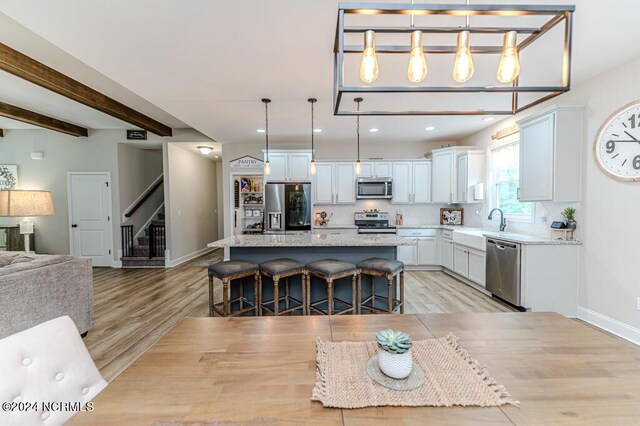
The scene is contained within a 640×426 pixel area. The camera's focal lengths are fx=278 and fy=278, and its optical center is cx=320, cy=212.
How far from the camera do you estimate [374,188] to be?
5.67 m

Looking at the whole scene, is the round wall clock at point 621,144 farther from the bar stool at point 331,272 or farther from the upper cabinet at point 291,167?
the upper cabinet at point 291,167

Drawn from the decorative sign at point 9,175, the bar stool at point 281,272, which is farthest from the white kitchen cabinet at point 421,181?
the decorative sign at point 9,175

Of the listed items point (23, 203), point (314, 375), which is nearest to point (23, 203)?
point (23, 203)

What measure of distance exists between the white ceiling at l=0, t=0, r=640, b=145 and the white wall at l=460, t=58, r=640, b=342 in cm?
23

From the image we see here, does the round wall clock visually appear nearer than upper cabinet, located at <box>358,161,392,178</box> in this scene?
Yes

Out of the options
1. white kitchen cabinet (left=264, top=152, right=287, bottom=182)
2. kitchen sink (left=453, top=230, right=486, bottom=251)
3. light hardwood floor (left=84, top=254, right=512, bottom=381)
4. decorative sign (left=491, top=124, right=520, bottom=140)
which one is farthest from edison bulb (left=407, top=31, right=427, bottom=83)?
white kitchen cabinet (left=264, top=152, right=287, bottom=182)

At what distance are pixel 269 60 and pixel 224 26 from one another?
549 millimetres

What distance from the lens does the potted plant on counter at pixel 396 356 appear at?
0.90 meters

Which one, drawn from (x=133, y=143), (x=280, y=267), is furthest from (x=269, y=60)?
(x=133, y=143)

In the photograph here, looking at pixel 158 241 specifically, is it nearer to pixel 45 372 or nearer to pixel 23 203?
pixel 23 203

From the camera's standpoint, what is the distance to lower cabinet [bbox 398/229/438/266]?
5457mm

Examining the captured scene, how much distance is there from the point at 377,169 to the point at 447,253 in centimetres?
211

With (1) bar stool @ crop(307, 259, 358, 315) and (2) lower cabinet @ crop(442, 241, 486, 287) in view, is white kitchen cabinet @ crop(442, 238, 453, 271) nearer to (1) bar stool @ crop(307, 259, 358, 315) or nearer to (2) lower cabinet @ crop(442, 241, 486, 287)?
(2) lower cabinet @ crop(442, 241, 486, 287)

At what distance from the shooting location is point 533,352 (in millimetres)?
1076
